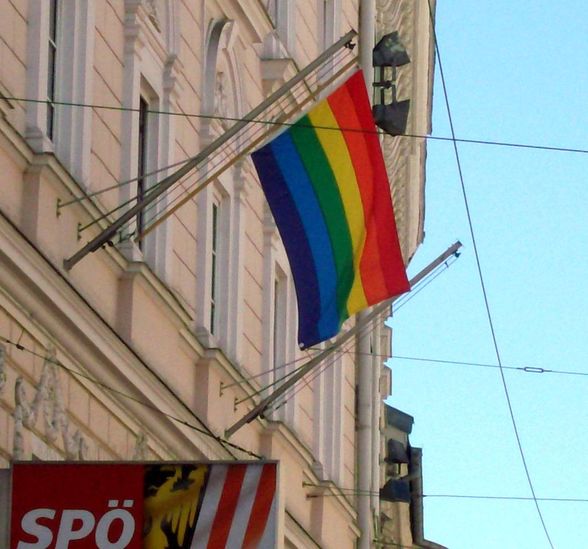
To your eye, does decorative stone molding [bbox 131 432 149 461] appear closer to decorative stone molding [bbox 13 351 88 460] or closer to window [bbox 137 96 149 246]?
decorative stone molding [bbox 13 351 88 460]

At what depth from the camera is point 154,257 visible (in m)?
19.2

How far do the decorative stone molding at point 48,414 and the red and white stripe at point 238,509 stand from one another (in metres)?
1.87

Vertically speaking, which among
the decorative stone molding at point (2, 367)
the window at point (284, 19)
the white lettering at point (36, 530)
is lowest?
the white lettering at point (36, 530)

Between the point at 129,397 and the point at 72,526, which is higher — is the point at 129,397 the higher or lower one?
the higher one

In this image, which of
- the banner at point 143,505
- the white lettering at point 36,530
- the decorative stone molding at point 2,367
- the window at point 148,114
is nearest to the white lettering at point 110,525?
the banner at point 143,505

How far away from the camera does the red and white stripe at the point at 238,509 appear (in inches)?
543

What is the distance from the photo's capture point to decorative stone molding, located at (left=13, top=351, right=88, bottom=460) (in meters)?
15.3

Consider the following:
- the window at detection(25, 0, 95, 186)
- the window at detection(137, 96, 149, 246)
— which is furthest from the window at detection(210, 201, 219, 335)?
the window at detection(25, 0, 95, 186)

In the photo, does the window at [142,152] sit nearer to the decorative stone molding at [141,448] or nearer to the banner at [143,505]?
the decorative stone molding at [141,448]

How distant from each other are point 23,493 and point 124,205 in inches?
157

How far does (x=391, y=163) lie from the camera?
35.7 meters

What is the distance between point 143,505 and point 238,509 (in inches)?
20.9

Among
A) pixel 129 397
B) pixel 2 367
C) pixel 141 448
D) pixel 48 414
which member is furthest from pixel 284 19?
pixel 2 367

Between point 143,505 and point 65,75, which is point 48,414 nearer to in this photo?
point 143,505
